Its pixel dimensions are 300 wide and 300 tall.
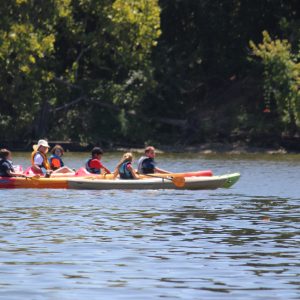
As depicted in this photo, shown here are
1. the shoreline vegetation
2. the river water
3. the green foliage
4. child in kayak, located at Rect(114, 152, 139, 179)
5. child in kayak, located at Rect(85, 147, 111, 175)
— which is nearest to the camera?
the river water

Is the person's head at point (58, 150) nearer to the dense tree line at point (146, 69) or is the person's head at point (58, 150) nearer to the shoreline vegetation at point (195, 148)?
the dense tree line at point (146, 69)

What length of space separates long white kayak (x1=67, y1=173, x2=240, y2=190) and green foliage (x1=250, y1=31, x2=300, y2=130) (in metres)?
22.7

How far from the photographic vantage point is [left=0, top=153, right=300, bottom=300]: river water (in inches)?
564

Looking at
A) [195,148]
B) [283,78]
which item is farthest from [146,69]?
[283,78]

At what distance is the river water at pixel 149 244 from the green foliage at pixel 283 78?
933 inches

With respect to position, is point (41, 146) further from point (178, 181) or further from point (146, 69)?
point (146, 69)

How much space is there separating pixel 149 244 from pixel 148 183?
13.3 meters

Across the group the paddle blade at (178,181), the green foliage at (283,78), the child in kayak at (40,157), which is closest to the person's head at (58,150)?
the child in kayak at (40,157)

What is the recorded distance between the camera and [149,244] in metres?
18.5

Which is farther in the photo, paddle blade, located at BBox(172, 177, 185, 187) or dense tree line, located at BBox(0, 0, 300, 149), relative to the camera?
dense tree line, located at BBox(0, 0, 300, 149)

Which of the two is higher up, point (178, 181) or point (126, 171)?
point (126, 171)

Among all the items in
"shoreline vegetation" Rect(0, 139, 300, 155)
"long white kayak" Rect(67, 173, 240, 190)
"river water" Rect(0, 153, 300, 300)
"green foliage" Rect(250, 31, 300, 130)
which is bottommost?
"river water" Rect(0, 153, 300, 300)

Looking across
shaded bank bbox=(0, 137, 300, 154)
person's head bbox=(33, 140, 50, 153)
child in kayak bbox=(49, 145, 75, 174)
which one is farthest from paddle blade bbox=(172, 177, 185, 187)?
shaded bank bbox=(0, 137, 300, 154)

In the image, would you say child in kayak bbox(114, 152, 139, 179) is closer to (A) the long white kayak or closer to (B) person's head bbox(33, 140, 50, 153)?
(A) the long white kayak
